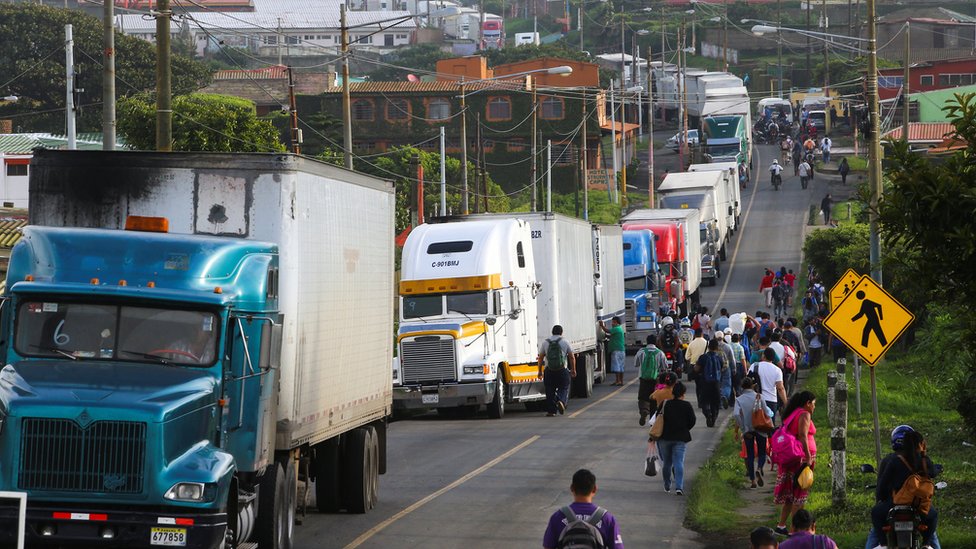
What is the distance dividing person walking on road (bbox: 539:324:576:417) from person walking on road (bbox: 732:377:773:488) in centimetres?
1047

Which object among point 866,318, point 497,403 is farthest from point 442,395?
point 866,318

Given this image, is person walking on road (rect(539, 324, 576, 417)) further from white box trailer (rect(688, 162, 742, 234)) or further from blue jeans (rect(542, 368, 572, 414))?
white box trailer (rect(688, 162, 742, 234))

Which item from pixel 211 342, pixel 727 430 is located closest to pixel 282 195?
pixel 211 342

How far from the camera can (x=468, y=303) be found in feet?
96.0

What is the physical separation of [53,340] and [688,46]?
18089 cm

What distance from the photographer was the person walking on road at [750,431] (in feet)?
63.1

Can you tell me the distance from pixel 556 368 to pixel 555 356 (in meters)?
0.29

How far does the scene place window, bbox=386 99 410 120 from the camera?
10175cm

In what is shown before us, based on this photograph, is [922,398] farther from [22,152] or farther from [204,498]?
[22,152]

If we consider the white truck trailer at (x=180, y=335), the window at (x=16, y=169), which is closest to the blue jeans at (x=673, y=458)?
the white truck trailer at (x=180, y=335)

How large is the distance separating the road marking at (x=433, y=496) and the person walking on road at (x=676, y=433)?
289 centimetres

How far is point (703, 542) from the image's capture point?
51.1ft

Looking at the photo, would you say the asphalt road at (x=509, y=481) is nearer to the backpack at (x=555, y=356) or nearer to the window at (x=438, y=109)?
the backpack at (x=555, y=356)

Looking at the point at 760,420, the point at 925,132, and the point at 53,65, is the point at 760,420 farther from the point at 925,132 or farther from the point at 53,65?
the point at 53,65
